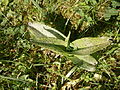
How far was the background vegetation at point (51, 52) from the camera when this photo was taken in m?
1.81

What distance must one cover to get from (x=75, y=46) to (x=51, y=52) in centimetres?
29

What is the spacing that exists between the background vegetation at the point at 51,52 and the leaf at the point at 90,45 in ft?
0.46

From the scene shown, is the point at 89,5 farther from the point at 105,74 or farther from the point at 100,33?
the point at 105,74

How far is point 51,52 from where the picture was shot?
6.53ft

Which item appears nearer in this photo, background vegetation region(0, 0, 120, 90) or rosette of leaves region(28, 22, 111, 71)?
rosette of leaves region(28, 22, 111, 71)

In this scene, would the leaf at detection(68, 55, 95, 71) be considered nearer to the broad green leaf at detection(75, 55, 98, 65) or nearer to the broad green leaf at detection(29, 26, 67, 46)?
the broad green leaf at detection(75, 55, 98, 65)

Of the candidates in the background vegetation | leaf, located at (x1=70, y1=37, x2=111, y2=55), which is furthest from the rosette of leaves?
the background vegetation

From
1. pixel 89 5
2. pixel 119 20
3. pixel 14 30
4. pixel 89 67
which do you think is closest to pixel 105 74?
pixel 89 67

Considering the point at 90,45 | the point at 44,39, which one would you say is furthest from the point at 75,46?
the point at 44,39

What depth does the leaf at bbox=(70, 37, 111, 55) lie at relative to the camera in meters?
1.69

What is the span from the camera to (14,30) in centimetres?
204

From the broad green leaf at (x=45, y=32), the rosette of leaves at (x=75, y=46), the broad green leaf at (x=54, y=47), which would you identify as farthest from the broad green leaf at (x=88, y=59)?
the broad green leaf at (x=45, y=32)

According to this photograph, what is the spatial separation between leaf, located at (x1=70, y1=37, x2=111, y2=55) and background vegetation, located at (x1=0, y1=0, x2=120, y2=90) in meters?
0.14

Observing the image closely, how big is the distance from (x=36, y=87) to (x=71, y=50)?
38 centimetres
